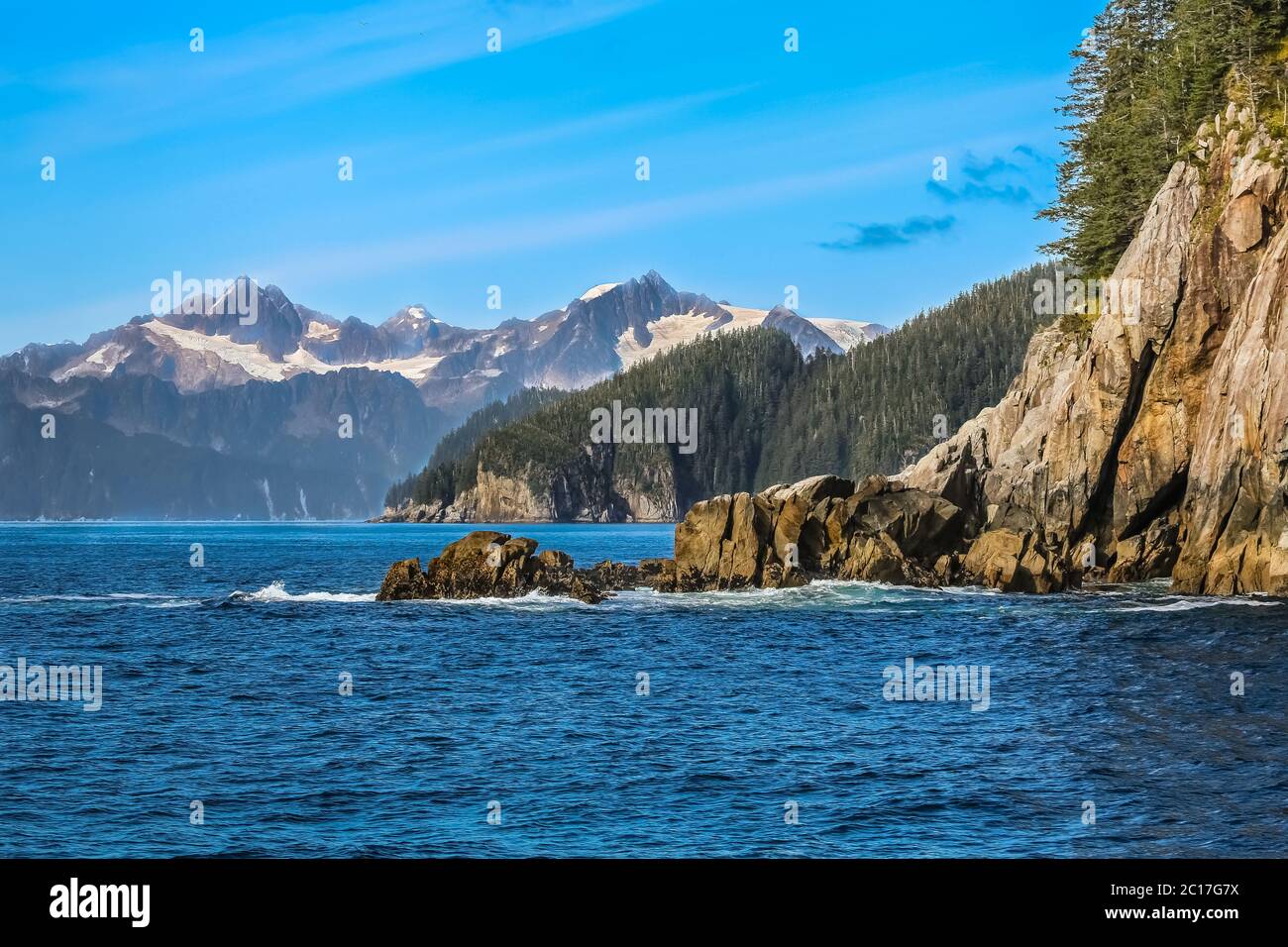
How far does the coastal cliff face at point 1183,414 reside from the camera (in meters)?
69.4

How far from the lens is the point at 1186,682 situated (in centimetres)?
4328

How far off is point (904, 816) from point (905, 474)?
269 ft

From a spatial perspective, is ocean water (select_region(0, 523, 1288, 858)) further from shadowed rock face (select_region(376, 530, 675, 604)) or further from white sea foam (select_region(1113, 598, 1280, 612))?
shadowed rock face (select_region(376, 530, 675, 604))

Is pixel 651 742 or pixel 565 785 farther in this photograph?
pixel 651 742

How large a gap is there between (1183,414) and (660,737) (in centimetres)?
5795

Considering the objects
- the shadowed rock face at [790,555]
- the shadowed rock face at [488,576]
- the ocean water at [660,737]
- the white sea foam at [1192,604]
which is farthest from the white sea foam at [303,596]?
the white sea foam at [1192,604]

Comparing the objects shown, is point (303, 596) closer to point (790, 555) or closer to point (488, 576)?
point (488, 576)

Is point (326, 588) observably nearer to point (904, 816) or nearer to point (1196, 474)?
point (1196, 474)

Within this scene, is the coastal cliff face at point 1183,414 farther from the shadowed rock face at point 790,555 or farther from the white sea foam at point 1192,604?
the shadowed rock face at point 790,555

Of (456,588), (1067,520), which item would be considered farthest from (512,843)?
(1067,520)

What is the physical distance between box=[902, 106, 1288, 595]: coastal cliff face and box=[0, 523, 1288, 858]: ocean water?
6.90 metres

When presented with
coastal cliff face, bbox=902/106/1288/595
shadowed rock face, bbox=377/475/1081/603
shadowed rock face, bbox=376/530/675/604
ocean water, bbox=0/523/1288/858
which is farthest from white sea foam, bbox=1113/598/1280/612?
shadowed rock face, bbox=376/530/675/604
